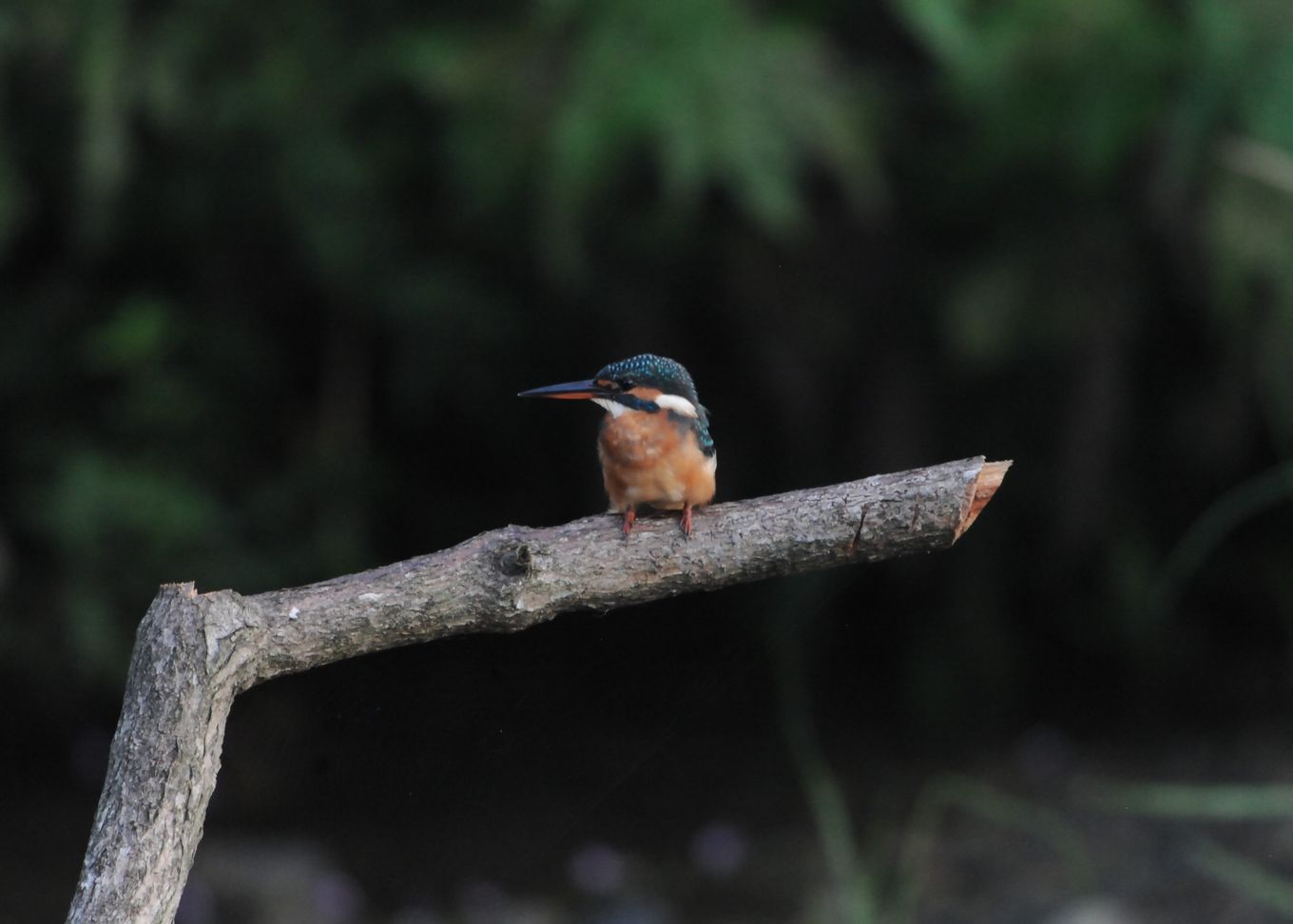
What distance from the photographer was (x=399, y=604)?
44.1 inches

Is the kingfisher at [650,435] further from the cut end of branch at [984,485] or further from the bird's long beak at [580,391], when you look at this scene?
the cut end of branch at [984,485]

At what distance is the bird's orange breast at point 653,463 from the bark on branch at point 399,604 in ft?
A: 0.50

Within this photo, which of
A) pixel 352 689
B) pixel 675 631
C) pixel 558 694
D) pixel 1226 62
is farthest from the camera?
pixel 1226 62

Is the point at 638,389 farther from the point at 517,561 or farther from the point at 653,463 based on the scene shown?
the point at 517,561

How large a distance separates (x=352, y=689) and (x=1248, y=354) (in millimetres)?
3451

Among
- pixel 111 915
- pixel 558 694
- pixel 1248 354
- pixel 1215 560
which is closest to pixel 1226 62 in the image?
pixel 1248 354

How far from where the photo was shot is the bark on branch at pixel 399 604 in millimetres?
1018

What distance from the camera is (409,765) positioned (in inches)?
52.3

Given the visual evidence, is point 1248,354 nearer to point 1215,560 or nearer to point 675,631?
point 1215,560

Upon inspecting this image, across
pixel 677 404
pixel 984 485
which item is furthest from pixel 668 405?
pixel 984 485

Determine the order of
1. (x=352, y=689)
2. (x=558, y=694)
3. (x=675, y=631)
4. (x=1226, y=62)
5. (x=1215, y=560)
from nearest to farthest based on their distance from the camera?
(x=352, y=689)
(x=558, y=694)
(x=675, y=631)
(x=1226, y=62)
(x=1215, y=560)

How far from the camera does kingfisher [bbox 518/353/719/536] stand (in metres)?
1.47

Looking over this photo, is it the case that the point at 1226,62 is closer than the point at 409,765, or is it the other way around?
the point at 409,765

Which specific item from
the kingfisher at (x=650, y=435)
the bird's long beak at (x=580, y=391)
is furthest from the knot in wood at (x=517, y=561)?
the bird's long beak at (x=580, y=391)
